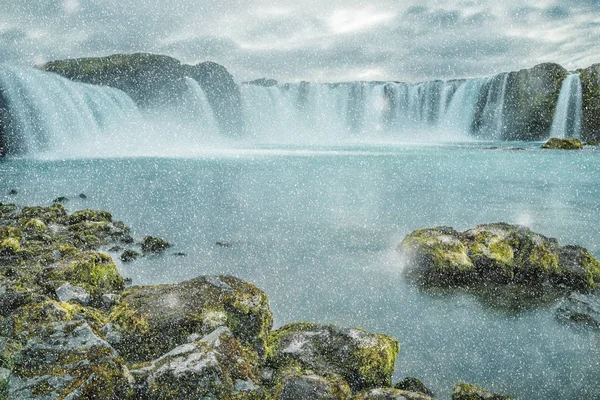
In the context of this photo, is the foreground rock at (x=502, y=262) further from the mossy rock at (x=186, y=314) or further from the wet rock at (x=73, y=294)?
the wet rock at (x=73, y=294)

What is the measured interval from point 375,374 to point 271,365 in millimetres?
1311

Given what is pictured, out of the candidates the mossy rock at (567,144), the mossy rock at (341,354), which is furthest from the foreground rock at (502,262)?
the mossy rock at (567,144)

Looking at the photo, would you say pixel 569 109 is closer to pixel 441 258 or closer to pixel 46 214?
pixel 441 258

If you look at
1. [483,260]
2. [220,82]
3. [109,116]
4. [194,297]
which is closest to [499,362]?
[483,260]

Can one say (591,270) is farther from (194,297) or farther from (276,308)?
(194,297)

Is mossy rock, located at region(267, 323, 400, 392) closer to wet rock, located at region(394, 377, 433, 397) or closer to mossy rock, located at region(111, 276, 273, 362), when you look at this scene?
wet rock, located at region(394, 377, 433, 397)

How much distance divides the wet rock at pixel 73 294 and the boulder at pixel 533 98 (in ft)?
226

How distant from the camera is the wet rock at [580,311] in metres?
7.53

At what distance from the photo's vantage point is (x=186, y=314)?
15.9 ft

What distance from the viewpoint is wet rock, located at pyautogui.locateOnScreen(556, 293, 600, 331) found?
7.53m

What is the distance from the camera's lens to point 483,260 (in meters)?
9.46

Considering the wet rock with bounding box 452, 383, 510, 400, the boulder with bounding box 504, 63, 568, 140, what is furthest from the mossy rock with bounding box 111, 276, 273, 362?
the boulder with bounding box 504, 63, 568, 140

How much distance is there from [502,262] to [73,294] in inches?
347

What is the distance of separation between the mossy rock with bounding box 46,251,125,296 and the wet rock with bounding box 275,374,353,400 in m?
4.25
